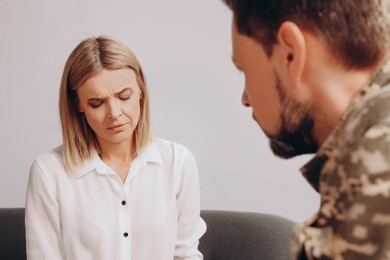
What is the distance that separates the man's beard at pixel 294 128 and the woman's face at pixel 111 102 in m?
0.77

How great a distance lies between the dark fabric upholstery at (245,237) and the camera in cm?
173

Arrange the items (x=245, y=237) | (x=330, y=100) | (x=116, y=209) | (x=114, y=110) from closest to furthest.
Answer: (x=330, y=100) → (x=114, y=110) → (x=116, y=209) → (x=245, y=237)

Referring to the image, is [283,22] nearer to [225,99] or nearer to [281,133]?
[281,133]

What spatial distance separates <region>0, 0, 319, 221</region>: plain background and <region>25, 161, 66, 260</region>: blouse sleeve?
54cm

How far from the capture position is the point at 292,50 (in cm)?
61

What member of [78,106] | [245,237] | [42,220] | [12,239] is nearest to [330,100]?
[78,106]

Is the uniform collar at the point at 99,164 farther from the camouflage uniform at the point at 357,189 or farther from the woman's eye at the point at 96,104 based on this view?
the camouflage uniform at the point at 357,189

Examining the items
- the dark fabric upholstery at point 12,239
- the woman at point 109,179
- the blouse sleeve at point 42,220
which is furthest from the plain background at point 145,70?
the blouse sleeve at point 42,220

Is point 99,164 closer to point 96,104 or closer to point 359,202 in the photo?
point 96,104

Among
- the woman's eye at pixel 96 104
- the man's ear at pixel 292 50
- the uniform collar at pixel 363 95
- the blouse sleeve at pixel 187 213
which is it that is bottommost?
the blouse sleeve at pixel 187 213

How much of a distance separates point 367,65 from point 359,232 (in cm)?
21

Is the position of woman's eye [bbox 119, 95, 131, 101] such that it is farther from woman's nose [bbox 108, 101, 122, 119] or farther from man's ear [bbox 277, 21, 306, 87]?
man's ear [bbox 277, 21, 306, 87]

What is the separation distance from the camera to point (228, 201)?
211 centimetres

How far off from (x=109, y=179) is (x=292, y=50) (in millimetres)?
1026
